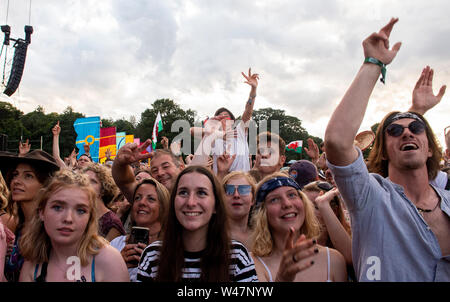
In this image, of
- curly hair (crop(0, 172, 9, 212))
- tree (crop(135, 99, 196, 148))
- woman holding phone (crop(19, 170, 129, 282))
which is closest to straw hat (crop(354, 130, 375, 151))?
woman holding phone (crop(19, 170, 129, 282))

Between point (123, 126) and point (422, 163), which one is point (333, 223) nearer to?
point (422, 163)

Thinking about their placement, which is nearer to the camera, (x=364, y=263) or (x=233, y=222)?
(x=364, y=263)

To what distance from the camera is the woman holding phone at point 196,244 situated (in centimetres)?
212

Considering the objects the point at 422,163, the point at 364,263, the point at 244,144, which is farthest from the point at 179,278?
the point at 244,144

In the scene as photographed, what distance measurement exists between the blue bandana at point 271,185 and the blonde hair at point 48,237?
1332 millimetres

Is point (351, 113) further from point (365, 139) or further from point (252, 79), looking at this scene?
point (252, 79)

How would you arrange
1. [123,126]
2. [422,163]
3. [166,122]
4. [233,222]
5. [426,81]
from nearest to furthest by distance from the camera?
[422,163]
[426,81]
[233,222]
[166,122]
[123,126]

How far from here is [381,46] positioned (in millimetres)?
1931

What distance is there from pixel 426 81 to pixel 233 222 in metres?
2.38

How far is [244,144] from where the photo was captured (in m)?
5.48

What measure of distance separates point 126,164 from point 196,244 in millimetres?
1783

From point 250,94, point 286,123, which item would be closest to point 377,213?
point 250,94

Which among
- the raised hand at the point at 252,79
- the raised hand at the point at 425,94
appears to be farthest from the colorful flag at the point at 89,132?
the raised hand at the point at 425,94
